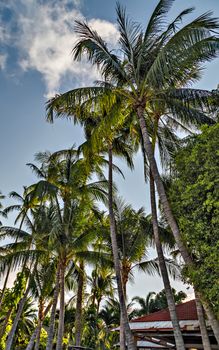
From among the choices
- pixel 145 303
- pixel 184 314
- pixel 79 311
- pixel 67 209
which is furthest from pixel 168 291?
pixel 145 303

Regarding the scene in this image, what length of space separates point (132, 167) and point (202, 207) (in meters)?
7.26

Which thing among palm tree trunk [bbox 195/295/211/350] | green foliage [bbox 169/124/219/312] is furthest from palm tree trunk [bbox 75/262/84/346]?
green foliage [bbox 169/124/219/312]

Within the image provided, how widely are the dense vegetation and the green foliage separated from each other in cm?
3

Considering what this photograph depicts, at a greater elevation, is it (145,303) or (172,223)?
(145,303)

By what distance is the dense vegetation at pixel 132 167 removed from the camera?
8133mm

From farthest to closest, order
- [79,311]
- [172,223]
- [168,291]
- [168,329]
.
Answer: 1. [79,311]
2. [168,329]
3. [168,291]
4. [172,223]

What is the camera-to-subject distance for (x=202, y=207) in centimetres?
777

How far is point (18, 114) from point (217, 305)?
903 cm

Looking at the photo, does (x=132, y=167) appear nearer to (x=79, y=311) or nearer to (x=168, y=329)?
(x=168, y=329)

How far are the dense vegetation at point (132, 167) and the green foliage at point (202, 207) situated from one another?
0.03 metres

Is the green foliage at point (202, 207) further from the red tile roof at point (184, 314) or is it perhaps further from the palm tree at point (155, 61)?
the red tile roof at point (184, 314)

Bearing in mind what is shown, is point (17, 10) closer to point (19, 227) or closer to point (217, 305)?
point (217, 305)

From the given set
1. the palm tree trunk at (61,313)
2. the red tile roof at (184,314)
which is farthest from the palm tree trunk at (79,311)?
the red tile roof at (184,314)

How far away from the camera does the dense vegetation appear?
8133 mm
